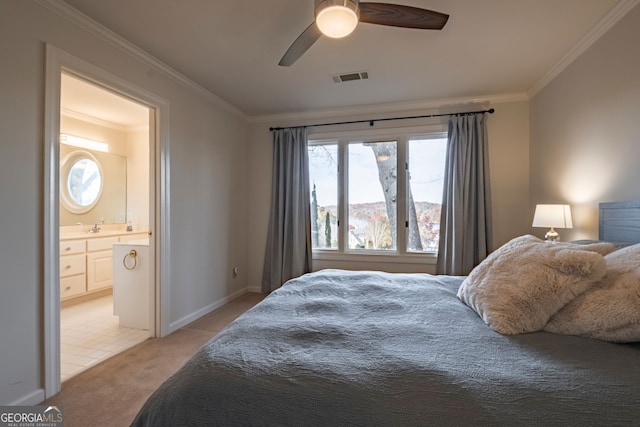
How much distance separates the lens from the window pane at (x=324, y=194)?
3.98 m

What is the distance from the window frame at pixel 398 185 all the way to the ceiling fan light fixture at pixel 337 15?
2253 millimetres

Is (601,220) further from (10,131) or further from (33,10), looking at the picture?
(33,10)

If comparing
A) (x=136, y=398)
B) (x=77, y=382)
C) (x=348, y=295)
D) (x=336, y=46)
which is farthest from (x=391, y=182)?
(x=77, y=382)

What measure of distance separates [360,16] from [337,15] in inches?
9.4

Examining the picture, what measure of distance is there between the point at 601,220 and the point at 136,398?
11.1 feet

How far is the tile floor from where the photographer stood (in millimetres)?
2303

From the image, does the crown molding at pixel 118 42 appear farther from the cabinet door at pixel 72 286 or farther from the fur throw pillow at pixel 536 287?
the fur throw pillow at pixel 536 287

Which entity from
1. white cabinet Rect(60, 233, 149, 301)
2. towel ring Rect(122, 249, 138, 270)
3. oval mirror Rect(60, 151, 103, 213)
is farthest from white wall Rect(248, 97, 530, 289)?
oval mirror Rect(60, 151, 103, 213)

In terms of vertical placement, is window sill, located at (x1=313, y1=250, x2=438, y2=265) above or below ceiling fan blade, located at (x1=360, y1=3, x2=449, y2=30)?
below

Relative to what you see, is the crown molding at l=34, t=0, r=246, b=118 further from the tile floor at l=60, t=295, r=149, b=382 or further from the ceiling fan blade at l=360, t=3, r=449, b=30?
the tile floor at l=60, t=295, r=149, b=382

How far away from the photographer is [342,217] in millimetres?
3924

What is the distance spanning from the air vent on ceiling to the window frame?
A: 0.91 meters

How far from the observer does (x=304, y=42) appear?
186 centimetres

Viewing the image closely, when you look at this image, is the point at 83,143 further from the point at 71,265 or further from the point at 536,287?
the point at 536,287
